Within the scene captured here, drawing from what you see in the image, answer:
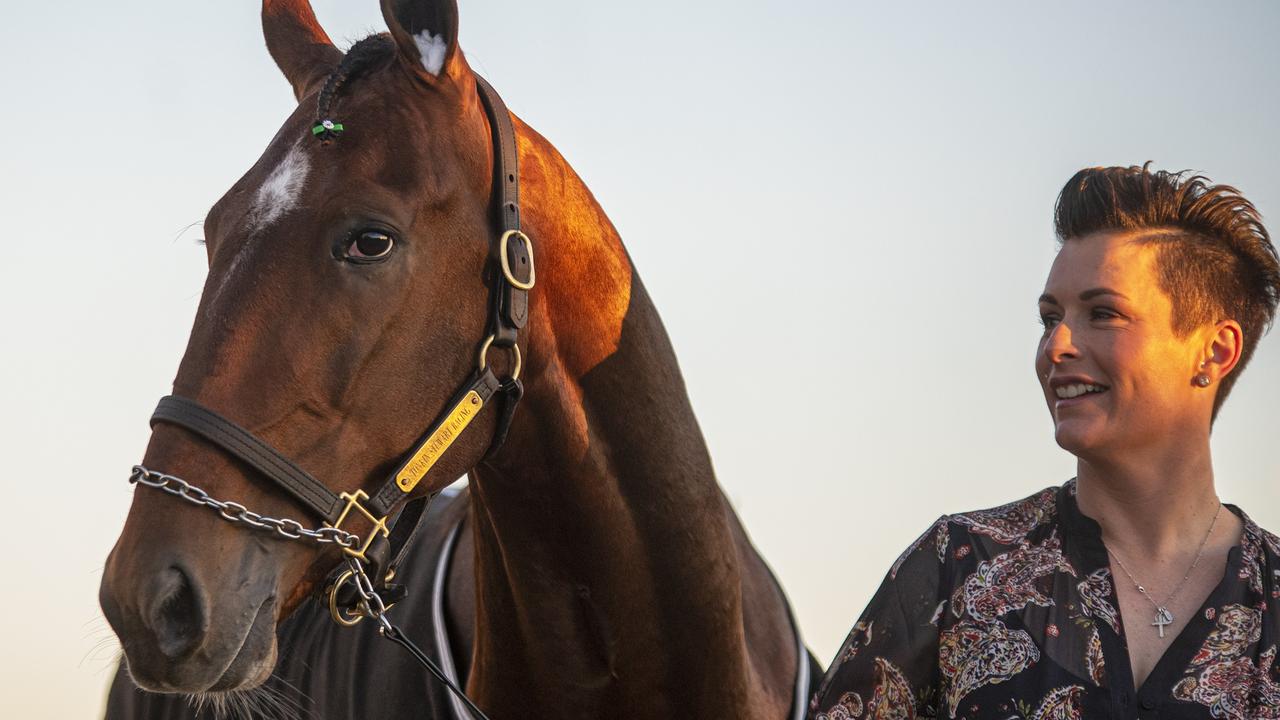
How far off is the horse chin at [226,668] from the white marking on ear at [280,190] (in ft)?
2.64

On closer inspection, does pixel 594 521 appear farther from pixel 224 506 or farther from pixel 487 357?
pixel 224 506

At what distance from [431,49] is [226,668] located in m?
Answer: 1.41

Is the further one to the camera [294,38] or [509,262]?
[294,38]

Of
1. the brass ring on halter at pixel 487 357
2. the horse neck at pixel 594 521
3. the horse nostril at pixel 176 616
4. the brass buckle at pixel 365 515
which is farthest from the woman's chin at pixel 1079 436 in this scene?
the horse nostril at pixel 176 616

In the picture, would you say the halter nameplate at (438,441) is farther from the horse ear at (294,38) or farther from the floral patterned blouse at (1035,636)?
the horse ear at (294,38)

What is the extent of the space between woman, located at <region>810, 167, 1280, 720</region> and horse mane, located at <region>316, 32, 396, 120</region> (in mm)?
1602

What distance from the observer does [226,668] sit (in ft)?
8.14

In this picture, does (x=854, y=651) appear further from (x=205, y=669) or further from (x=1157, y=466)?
(x=205, y=669)

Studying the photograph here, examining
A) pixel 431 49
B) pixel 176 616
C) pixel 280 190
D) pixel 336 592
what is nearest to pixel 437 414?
pixel 336 592

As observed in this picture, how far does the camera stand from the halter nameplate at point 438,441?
2811 millimetres

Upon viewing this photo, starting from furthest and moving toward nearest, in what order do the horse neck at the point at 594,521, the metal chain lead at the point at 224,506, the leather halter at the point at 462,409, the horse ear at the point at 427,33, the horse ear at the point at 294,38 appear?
the horse ear at the point at 294,38
the horse neck at the point at 594,521
the horse ear at the point at 427,33
the leather halter at the point at 462,409
the metal chain lead at the point at 224,506

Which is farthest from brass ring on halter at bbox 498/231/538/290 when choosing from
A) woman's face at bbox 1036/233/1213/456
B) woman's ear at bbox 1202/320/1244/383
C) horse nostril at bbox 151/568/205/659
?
woman's ear at bbox 1202/320/1244/383

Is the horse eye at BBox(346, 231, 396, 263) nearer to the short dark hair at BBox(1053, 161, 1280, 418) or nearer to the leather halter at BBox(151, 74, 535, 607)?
the leather halter at BBox(151, 74, 535, 607)

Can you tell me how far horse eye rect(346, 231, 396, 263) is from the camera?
8.99 ft
